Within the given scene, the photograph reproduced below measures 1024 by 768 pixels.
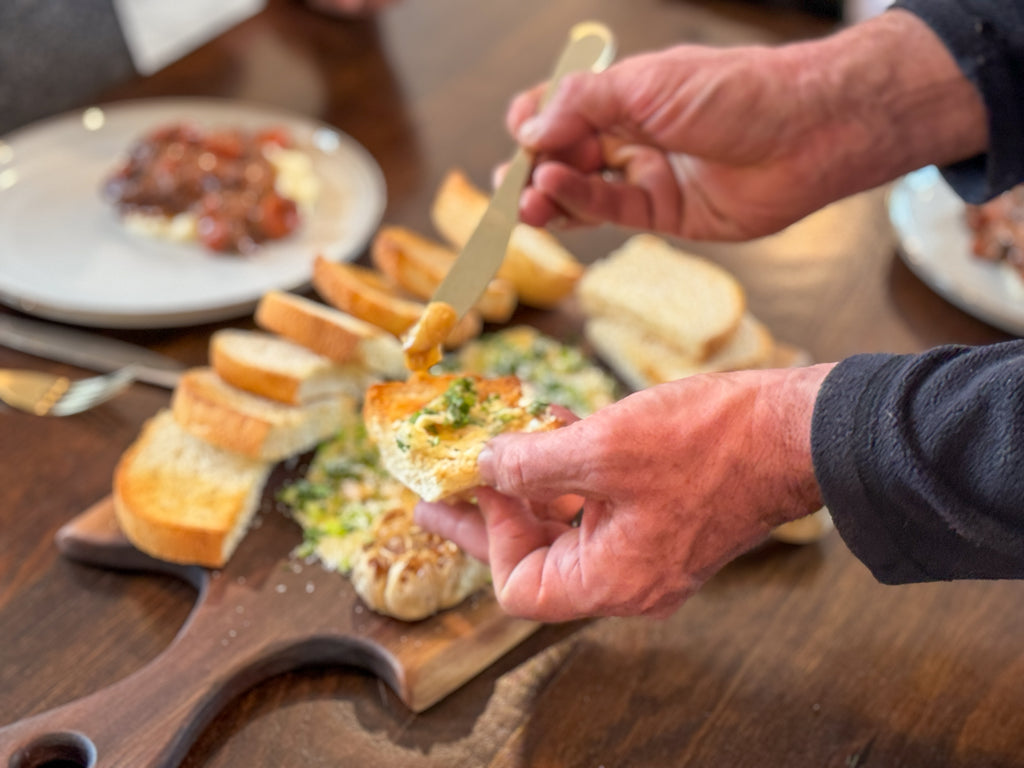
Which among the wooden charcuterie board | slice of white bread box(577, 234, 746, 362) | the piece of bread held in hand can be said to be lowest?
the wooden charcuterie board

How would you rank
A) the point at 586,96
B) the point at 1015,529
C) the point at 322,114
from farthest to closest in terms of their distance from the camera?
the point at 322,114 → the point at 586,96 → the point at 1015,529

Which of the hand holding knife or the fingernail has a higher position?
the fingernail

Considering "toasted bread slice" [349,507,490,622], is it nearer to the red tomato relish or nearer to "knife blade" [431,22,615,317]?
"knife blade" [431,22,615,317]

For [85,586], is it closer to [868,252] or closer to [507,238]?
[507,238]

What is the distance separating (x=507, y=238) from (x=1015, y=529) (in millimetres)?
1013

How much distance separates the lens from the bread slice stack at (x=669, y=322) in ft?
7.74

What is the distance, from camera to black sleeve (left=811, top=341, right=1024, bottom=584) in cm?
126

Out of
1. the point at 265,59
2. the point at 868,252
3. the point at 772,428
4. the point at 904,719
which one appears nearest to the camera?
the point at 772,428

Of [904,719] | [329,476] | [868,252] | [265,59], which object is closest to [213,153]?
[265,59]

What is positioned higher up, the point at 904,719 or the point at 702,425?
the point at 702,425

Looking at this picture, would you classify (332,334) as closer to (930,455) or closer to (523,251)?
(523,251)

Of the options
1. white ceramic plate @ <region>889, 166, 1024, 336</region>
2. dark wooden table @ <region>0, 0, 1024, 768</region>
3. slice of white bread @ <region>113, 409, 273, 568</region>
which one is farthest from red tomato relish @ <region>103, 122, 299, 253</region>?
white ceramic plate @ <region>889, 166, 1024, 336</region>

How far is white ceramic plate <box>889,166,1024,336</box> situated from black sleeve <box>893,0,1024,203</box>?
44 cm

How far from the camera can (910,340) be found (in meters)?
2.52
